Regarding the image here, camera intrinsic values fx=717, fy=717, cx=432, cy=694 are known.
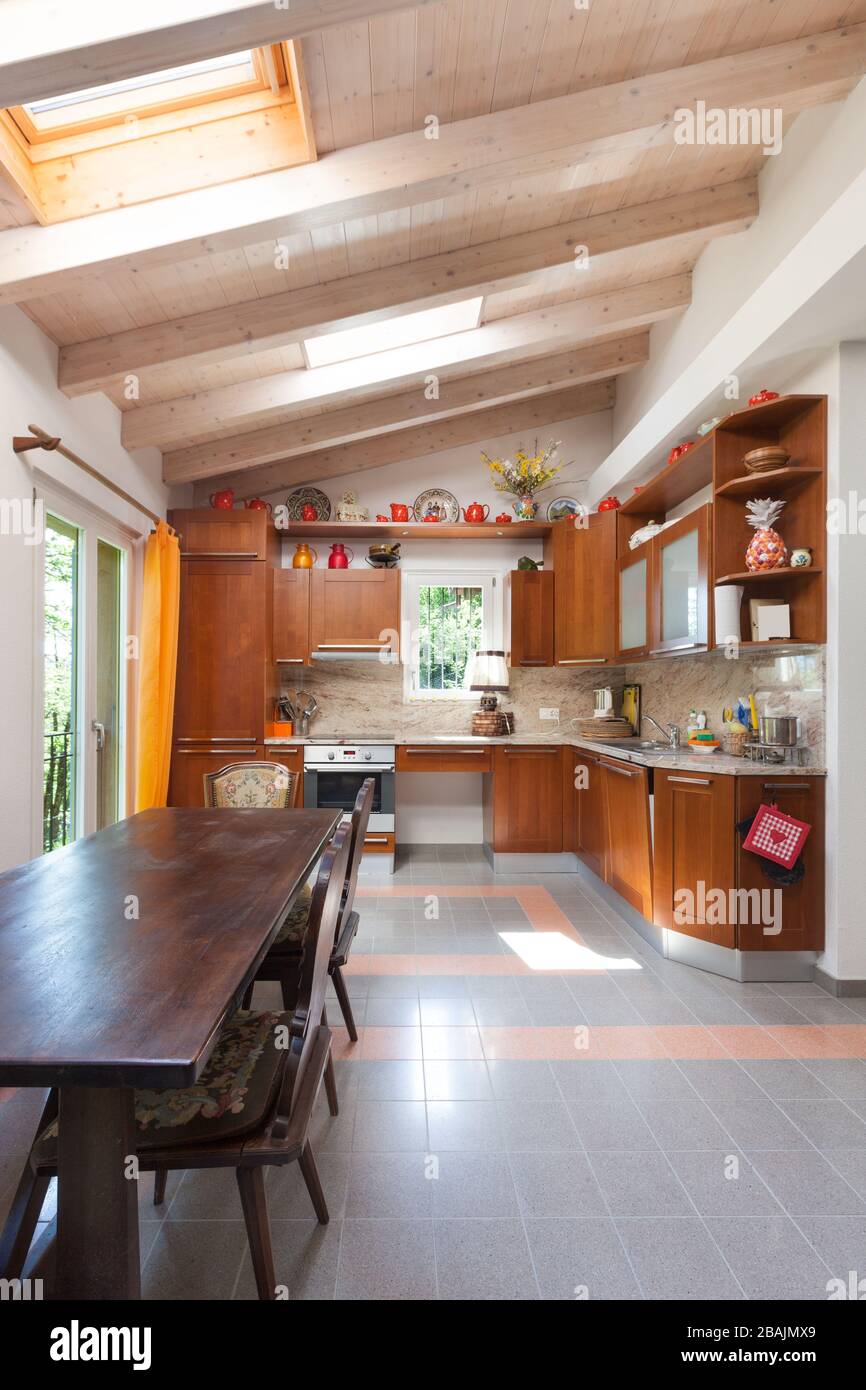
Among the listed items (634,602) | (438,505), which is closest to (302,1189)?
(634,602)

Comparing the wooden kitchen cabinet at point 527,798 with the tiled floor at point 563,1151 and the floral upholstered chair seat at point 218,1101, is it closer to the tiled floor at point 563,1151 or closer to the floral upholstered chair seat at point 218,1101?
the tiled floor at point 563,1151

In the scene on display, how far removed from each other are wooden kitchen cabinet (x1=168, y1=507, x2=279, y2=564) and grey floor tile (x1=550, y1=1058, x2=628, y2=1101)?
378cm

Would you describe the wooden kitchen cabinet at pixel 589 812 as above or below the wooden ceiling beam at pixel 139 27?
below

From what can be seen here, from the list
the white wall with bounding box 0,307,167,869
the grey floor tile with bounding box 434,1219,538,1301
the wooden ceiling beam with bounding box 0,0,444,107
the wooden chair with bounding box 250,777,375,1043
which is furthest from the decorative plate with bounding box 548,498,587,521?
the grey floor tile with bounding box 434,1219,538,1301

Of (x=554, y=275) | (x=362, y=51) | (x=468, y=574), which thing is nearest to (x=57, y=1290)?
(x=362, y=51)

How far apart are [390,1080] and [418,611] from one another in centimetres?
388

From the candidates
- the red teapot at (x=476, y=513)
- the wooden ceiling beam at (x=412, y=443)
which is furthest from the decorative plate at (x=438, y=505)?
the wooden ceiling beam at (x=412, y=443)

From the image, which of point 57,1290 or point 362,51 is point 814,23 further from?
point 57,1290

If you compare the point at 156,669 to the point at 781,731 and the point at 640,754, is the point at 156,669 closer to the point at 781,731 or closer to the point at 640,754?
the point at 640,754

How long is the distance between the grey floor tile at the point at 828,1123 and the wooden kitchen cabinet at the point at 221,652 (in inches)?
147

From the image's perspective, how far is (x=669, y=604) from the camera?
12.7ft

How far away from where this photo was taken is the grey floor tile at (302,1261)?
142 cm

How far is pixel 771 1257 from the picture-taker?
1520mm

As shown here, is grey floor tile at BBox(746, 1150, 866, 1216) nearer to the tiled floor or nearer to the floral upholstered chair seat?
the tiled floor
